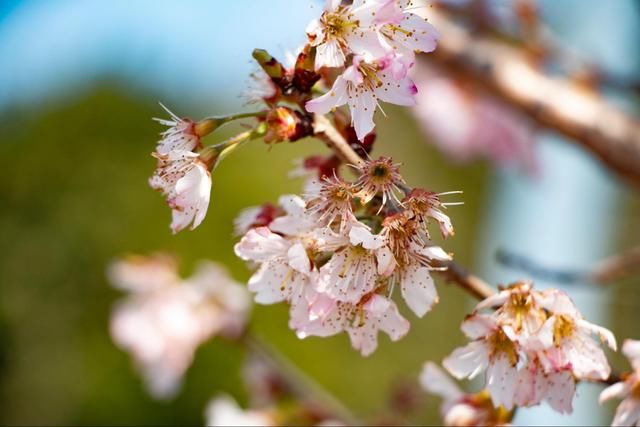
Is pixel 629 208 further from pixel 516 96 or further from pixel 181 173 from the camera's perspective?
pixel 181 173

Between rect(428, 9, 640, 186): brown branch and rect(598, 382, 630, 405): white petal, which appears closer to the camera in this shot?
rect(598, 382, 630, 405): white petal

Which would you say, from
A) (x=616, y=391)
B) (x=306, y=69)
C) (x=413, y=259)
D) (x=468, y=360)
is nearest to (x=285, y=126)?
(x=306, y=69)

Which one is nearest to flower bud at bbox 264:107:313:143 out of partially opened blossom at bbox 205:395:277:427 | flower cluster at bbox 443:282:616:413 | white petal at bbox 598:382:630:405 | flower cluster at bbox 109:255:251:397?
flower cluster at bbox 443:282:616:413

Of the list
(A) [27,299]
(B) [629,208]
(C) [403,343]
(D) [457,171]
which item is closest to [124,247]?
(A) [27,299]

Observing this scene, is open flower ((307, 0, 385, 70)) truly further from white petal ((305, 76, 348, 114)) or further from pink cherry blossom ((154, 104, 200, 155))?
pink cherry blossom ((154, 104, 200, 155))

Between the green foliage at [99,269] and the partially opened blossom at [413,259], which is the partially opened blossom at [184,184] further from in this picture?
the green foliage at [99,269]

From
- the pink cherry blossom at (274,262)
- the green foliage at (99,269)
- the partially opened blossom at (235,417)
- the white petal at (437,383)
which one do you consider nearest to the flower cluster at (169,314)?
the partially opened blossom at (235,417)

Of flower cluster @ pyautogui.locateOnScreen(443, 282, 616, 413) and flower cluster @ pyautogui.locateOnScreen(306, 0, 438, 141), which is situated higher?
flower cluster @ pyautogui.locateOnScreen(306, 0, 438, 141)
